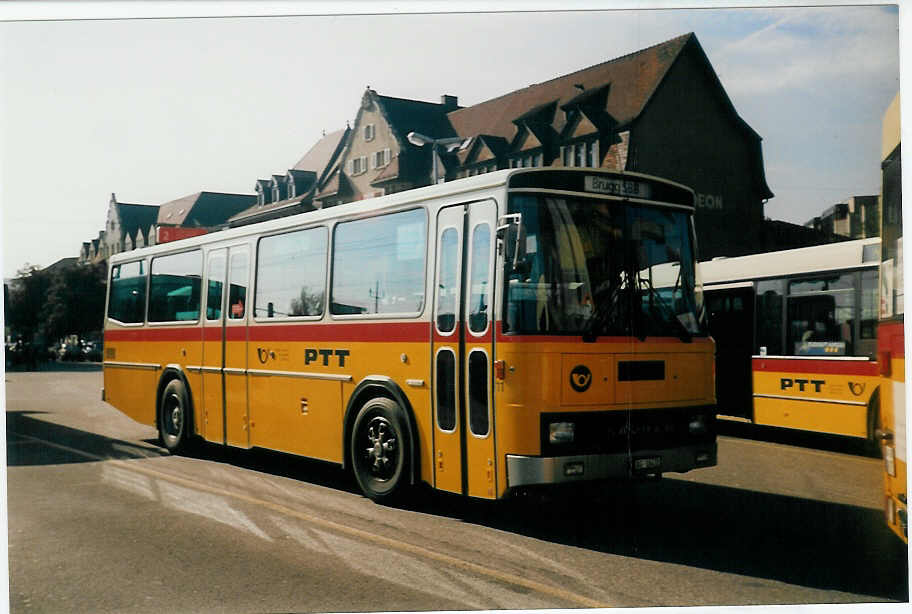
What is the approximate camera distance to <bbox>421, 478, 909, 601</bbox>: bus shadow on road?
227 inches

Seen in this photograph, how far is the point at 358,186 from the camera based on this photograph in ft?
25.4

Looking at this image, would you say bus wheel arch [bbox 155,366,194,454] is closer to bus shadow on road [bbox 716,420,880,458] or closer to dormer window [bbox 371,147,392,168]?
dormer window [bbox 371,147,392,168]

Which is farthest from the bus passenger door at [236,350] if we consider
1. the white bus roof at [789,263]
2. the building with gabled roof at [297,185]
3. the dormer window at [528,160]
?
the white bus roof at [789,263]

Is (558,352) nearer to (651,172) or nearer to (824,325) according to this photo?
(651,172)

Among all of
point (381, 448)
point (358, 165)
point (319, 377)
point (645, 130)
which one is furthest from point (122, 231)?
point (645, 130)

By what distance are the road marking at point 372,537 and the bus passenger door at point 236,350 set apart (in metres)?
0.88

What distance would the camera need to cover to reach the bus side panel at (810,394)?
7668 mm

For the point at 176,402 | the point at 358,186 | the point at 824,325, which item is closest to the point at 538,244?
the point at 358,186

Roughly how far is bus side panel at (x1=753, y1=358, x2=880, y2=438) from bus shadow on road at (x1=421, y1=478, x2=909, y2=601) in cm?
135

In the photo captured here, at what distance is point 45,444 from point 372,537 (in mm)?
2814

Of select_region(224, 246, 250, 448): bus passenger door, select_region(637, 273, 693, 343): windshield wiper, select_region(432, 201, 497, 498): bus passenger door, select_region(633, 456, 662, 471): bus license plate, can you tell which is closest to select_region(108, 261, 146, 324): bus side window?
select_region(224, 246, 250, 448): bus passenger door

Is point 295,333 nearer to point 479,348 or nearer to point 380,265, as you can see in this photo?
point 380,265

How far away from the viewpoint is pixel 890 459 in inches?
231

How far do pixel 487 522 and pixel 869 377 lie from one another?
324 cm
